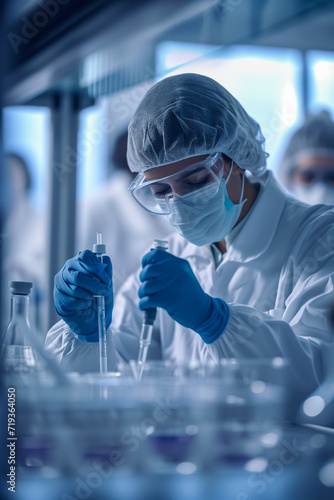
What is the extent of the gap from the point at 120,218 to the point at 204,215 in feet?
5.88

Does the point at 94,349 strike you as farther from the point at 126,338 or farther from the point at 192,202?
the point at 192,202

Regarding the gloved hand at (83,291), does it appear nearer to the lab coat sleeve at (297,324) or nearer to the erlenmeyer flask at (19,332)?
the erlenmeyer flask at (19,332)

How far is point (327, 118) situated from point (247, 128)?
2.23 m

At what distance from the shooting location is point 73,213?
240 cm

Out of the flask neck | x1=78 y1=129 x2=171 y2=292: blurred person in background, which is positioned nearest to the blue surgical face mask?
the flask neck

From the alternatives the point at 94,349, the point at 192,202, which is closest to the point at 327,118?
the point at 192,202

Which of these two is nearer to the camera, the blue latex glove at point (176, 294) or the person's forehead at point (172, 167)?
the blue latex glove at point (176, 294)

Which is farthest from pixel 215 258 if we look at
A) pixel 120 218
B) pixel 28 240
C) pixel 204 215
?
pixel 28 240

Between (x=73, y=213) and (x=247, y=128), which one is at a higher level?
(x=247, y=128)

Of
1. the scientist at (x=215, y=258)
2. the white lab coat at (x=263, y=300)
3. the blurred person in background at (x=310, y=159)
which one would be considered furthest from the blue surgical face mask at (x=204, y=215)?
the blurred person in background at (x=310, y=159)

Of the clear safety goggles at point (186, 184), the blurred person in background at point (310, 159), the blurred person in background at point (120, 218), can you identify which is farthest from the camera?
the blurred person in background at point (310, 159)

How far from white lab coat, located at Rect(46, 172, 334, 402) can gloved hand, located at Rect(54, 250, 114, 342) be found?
65 mm

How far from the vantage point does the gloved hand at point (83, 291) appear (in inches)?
50.6

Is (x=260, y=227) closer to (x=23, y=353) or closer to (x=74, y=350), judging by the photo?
(x=74, y=350)
